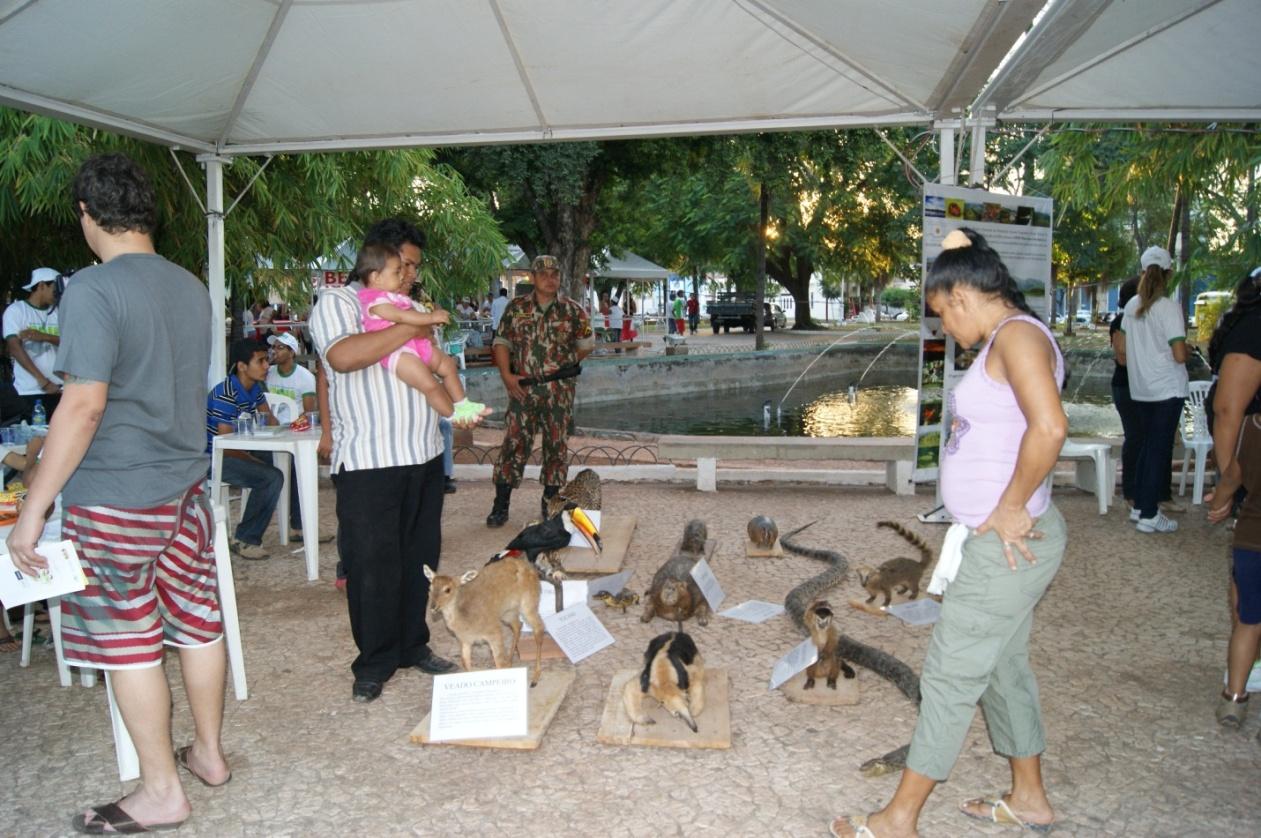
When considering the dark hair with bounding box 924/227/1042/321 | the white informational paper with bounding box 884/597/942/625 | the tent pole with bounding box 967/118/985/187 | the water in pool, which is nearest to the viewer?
the dark hair with bounding box 924/227/1042/321

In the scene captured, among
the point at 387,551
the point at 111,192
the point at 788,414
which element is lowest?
the point at 788,414

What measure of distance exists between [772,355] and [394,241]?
1940 cm

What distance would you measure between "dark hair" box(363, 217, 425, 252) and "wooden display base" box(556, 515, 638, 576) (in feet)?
6.80

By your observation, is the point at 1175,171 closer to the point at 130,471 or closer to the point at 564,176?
the point at 130,471

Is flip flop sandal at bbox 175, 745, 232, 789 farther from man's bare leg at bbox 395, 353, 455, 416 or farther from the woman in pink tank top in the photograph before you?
the woman in pink tank top

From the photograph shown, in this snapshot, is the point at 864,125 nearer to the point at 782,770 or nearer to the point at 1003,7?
the point at 1003,7

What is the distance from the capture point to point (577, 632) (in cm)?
384

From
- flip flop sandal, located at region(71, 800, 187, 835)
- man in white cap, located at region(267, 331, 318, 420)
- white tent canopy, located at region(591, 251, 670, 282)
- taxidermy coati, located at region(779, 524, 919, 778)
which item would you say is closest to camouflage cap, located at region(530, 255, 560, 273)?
man in white cap, located at region(267, 331, 318, 420)

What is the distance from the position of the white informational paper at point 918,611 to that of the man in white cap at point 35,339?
677 cm

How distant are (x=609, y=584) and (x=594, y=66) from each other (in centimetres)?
358

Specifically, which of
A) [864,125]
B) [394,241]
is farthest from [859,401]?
[394,241]

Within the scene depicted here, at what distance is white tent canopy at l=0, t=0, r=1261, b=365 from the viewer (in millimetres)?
5141

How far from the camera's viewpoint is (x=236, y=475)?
5723 mm

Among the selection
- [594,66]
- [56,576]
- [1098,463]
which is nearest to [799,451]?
[1098,463]
